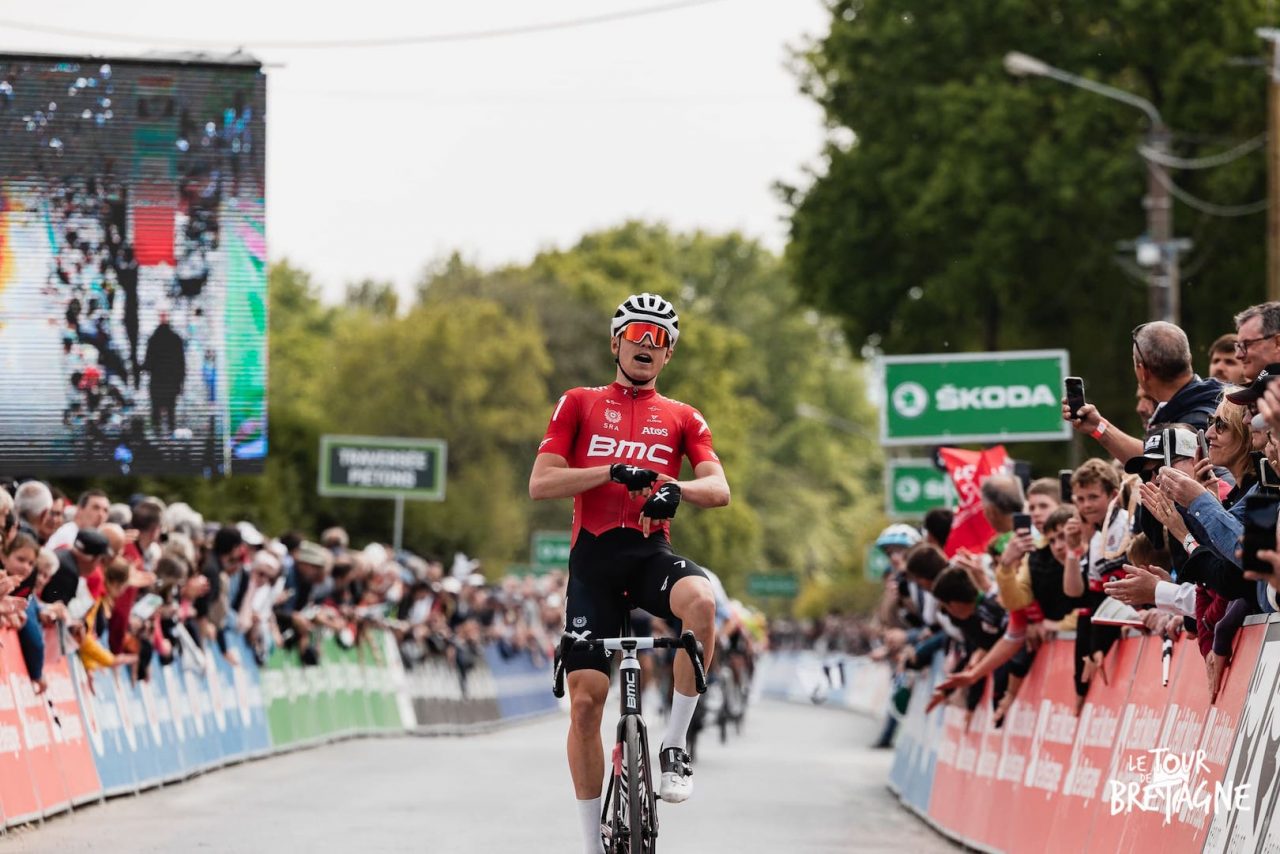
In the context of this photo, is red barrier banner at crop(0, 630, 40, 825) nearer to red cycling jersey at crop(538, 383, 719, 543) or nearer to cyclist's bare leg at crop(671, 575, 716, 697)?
red cycling jersey at crop(538, 383, 719, 543)

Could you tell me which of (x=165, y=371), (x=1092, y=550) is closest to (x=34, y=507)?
(x=165, y=371)

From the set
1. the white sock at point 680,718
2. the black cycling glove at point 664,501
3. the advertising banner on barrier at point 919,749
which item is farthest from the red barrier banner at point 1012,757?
the black cycling glove at point 664,501

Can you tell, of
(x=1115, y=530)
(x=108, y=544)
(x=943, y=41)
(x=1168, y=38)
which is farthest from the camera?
(x=943, y=41)

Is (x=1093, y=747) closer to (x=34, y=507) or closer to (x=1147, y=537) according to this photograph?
(x=1147, y=537)

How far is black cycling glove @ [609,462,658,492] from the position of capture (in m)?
9.42

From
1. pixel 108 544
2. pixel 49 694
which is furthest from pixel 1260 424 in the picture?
pixel 108 544

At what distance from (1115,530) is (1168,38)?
Result: 101 feet

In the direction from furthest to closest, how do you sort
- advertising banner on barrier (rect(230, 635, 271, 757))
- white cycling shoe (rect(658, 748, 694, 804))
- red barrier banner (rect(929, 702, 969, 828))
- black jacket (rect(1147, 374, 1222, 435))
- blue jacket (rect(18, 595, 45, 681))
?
1. advertising banner on barrier (rect(230, 635, 271, 757))
2. red barrier banner (rect(929, 702, 969, 828))
3. blue jacket (rect(18, 595, 45, 681))
4. black jacket (rect(1147, 374, 1222, 435))
5. white cycling shoe (rect(658, 748, 694, 804))

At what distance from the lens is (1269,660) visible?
8258 mm

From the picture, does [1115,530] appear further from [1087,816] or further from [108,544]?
[108,544]

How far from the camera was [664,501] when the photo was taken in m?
9.48

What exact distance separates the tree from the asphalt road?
56.8ft

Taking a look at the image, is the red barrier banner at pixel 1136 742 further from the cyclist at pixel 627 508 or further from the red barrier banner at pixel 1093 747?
the cyclist at pixel 627 508

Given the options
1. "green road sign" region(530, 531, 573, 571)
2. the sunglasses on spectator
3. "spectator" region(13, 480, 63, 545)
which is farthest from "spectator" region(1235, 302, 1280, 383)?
"green road sign" region(530, 531, 573, 571)
